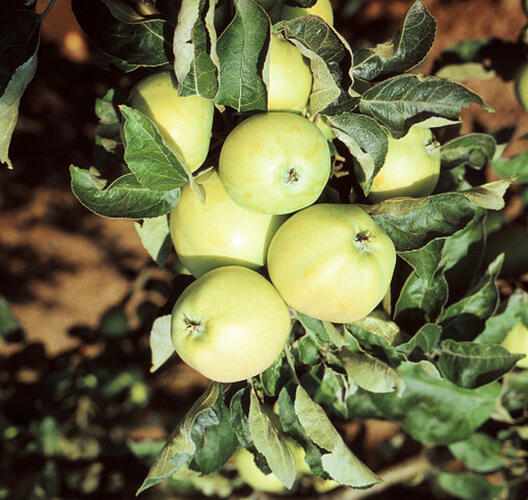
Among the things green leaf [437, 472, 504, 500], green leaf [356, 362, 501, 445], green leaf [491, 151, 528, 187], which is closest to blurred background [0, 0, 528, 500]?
green leaf [437, 472, 504, 500]

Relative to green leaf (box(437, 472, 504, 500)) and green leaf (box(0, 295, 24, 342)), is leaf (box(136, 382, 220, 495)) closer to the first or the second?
green leaf (box(437, 472, 504, 500))

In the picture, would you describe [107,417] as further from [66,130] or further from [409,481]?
[66,130]

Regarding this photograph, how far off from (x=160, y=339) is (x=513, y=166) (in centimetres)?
120

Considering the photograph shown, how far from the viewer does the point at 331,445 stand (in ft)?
2.83

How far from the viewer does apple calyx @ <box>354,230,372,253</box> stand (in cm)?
75

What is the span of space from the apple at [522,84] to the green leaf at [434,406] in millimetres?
936

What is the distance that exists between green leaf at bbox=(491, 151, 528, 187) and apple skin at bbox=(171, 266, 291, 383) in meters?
1.01

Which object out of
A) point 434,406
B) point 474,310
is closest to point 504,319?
point 474,310

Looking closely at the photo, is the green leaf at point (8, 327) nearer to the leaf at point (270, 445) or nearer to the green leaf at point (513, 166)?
the leaf at point (270, 445)

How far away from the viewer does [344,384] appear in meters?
0.99

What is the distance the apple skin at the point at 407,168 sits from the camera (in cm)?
86

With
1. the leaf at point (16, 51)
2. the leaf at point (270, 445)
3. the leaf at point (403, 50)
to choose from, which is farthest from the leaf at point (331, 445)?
the leaf at point (16, 51)

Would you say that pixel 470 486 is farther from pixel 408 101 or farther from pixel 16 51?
pixel 16 51

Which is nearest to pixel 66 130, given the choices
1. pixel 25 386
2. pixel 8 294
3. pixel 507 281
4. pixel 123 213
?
pixel 8 294
